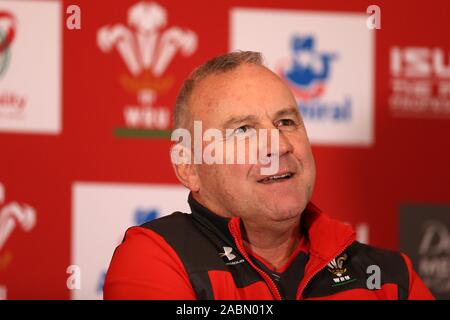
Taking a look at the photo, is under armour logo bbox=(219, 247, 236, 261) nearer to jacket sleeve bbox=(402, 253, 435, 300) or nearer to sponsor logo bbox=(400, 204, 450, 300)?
jacket sleeve bbox=(402, 253, 435, 300)

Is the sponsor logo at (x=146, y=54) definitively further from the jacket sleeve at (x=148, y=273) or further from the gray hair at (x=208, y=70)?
the jacket sleeve at (x=148, y=273)

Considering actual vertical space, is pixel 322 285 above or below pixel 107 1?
below

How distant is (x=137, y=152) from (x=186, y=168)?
715 mm

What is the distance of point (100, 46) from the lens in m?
2.20

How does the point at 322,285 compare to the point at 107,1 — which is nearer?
the point at 322,285

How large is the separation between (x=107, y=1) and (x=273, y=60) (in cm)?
57

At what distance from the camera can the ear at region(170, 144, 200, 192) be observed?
1.50m

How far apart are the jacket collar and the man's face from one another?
49 millimetres

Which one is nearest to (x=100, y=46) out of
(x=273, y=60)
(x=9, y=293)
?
(x=273, y=60)

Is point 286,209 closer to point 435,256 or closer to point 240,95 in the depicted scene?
point 240,95

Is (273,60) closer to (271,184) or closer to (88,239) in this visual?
(88,239)

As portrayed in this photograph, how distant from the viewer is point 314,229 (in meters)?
1.45

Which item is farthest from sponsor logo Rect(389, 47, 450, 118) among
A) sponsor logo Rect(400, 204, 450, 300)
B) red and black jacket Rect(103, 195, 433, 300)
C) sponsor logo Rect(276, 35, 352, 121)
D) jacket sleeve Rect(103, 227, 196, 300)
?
jacket sleeve Rect(103, 227, 196, 300)
